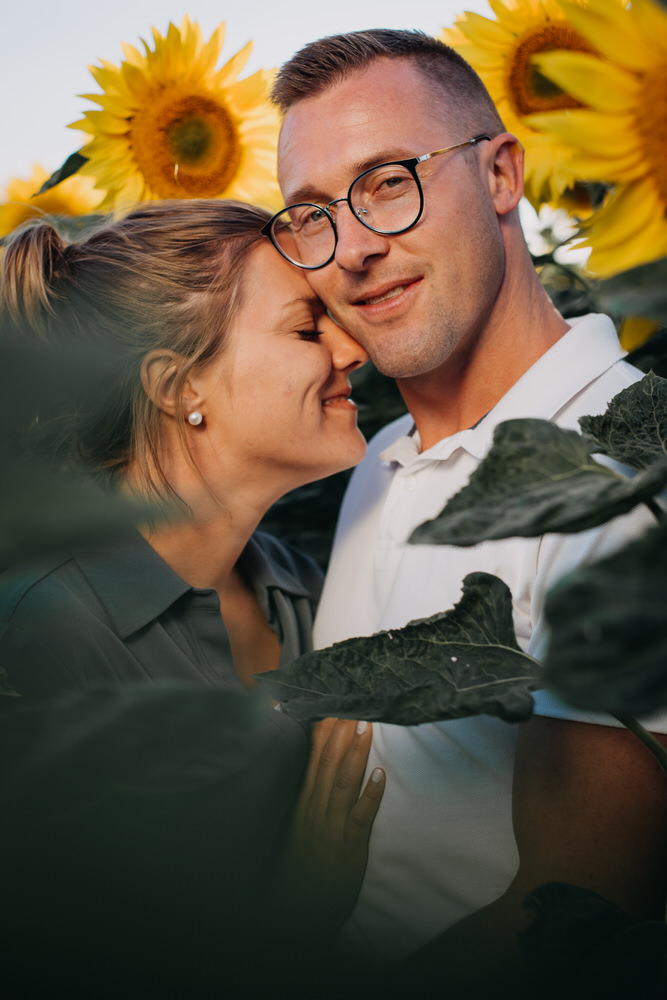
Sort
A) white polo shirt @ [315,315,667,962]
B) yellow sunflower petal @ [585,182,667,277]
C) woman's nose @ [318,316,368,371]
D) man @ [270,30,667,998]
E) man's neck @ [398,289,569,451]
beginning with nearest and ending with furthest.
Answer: yellow sunflower petal @ [585,182,667,277]
man @ [270,30,667,998]
white polo shirt @ [315,315,667,962]
man's neck @ [398,289,569,451]
woman's nose @ [318,316,368,371]

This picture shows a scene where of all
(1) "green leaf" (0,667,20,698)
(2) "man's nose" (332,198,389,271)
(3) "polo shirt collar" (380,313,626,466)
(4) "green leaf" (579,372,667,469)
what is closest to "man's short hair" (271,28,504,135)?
(2) "man's nose" (332,198,389,271)

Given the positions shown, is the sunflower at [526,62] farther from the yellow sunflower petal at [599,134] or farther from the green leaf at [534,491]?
the green leaf at [534,491]

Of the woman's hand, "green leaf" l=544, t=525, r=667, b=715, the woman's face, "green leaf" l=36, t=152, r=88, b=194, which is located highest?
"green leaf" l=36, t=152, r=88, b=194

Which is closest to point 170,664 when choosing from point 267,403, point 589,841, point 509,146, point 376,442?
point 267,403

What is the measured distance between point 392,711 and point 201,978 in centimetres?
15

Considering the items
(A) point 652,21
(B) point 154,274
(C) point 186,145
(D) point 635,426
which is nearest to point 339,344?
(B) point 154,274

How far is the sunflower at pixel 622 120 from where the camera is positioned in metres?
0.38

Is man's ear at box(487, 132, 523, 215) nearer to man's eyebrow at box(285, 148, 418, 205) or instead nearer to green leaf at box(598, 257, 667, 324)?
man's eyebrow at box(285, 148, 418, 205)

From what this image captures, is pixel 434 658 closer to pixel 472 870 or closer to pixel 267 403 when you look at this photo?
pixel 472 870

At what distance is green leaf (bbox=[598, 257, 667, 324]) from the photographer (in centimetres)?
27

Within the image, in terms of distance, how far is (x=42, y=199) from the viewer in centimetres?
166

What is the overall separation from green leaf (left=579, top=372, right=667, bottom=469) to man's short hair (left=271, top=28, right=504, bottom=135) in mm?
1154

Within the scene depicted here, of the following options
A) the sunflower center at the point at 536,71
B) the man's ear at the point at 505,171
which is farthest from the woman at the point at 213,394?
the sunflower center at the point at 536,71

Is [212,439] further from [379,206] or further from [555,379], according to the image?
[555,379]
